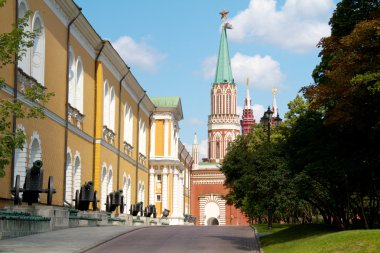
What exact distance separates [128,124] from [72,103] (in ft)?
60.0

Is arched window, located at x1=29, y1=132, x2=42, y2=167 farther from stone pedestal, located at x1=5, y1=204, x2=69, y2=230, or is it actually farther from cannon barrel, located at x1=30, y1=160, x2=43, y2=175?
cannon barrel, located at x1=30, y1=160, x2=43, y2=175

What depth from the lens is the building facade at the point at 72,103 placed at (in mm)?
30109

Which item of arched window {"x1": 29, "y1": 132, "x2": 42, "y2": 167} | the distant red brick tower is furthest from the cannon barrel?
the distant red brick tower

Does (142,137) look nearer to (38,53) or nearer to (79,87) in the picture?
(79,87)

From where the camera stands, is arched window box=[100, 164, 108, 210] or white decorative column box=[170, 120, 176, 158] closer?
arched window box=[100, 164, 108, 210]

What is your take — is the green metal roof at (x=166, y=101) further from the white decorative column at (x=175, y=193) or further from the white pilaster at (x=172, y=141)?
the white decorative column at (x=175, y=193)

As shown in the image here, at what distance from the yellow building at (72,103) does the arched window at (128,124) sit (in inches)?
3.2

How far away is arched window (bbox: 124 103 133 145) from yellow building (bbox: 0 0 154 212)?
8 cm

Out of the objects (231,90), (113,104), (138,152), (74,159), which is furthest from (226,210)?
(74,159)

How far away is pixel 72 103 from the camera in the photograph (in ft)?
130

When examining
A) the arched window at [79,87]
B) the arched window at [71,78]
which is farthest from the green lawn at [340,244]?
the arched window at [79,87]

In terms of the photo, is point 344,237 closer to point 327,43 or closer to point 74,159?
point 327,43

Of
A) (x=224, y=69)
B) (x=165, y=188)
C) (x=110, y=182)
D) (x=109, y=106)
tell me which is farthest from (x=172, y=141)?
(x=224, y=69)

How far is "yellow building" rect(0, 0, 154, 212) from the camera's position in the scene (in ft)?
99.2
